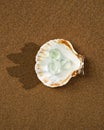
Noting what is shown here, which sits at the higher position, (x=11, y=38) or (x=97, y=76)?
(x=11, y=38)

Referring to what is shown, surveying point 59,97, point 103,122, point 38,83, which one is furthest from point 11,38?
point 103,122

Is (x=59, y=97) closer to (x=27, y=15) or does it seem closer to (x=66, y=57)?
(x=66, y=57)

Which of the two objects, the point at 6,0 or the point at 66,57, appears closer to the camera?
the point at 66,57
